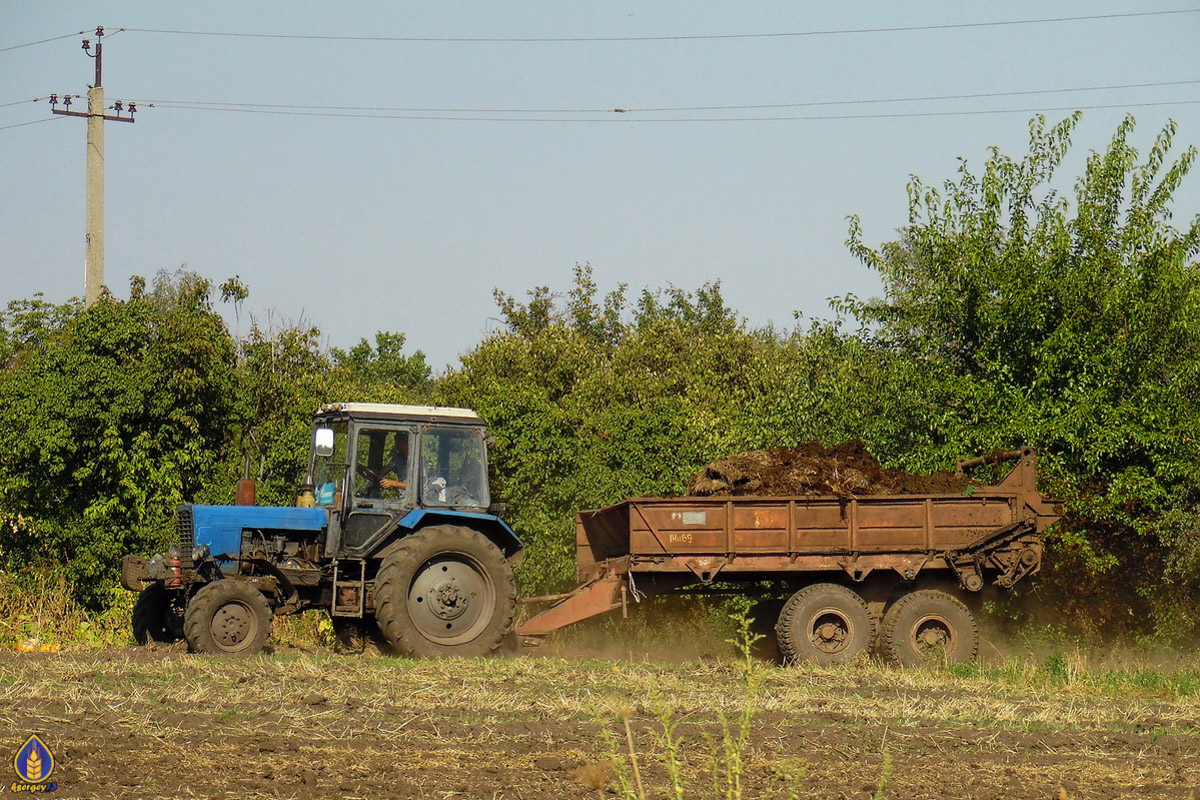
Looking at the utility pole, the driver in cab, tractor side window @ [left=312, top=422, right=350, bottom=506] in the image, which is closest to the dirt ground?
tractor side window @ [left=312, top=422, right=350, bottom=506]

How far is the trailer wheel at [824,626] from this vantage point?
512 inches

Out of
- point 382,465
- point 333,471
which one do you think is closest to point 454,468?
point 382,465

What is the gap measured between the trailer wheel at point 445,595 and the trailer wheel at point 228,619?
115 centimetres

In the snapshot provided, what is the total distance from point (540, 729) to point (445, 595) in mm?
4680

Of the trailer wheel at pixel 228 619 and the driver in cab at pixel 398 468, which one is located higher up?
the driver in cab at pixel 398 468

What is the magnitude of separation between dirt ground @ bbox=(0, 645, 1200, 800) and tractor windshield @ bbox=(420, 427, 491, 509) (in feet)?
6.13

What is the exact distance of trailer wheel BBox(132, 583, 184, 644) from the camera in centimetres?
1354

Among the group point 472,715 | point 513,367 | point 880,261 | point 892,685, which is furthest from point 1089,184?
point 513,367

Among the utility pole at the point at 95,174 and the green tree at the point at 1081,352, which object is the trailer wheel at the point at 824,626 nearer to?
the green tree at the point at 1081,352

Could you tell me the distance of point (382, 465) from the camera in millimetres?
13031

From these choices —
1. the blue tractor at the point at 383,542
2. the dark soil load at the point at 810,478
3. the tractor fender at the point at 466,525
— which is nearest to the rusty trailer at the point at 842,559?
the dark soil load at the point at 810,478

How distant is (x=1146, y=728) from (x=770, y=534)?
4506mm

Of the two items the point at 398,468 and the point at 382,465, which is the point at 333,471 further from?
the point at 398,468

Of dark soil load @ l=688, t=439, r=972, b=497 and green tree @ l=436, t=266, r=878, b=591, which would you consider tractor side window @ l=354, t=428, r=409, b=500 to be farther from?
green tree @ l=436, t=266, r=878, b=591
